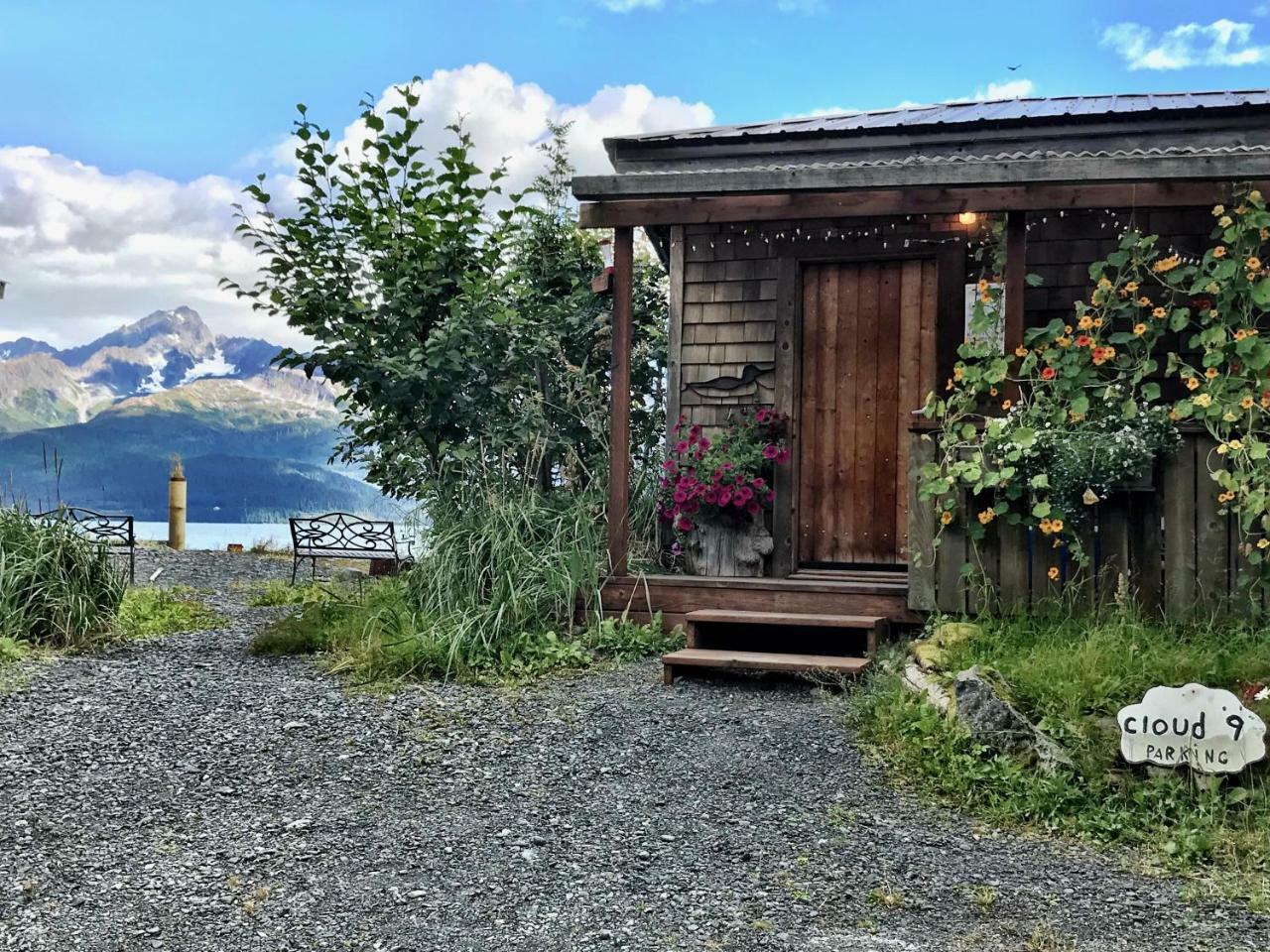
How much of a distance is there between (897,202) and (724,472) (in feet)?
6.62

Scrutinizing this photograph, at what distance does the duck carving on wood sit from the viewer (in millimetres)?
8039

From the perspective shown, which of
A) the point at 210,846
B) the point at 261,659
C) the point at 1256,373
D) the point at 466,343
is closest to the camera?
the point at 210,846

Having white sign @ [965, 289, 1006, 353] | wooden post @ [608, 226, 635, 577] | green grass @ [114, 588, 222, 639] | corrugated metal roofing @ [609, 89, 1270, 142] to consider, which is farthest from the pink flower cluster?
green grass @ [114, 588, 222, 639]

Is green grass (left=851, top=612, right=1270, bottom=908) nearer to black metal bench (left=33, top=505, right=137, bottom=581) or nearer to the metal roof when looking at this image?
the metal roof

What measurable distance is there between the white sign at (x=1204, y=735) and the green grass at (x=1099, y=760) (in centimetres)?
8

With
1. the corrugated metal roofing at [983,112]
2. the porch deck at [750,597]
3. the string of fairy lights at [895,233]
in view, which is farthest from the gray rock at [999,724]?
the corrugated metal roofing at [983,112]

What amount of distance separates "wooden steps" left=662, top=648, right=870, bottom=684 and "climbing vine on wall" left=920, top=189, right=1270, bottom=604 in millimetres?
798

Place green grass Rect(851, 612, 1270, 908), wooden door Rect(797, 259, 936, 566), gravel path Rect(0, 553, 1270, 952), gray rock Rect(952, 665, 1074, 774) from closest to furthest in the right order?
gravel path Rect(0, 553, 1270, 952), green grass Rect(851, 612, 1270, 908), gray rock Rect(952, 665, 1074, 774), wooden door Rect(797, 259, 936, 566)

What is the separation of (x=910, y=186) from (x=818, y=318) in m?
1.65

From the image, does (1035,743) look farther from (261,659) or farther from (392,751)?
(261,659)

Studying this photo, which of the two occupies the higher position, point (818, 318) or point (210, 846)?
point (818, 318)

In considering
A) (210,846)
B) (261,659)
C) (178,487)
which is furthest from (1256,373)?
(178,487)

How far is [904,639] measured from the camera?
6184 mm

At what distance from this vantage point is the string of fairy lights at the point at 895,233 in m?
7.57
